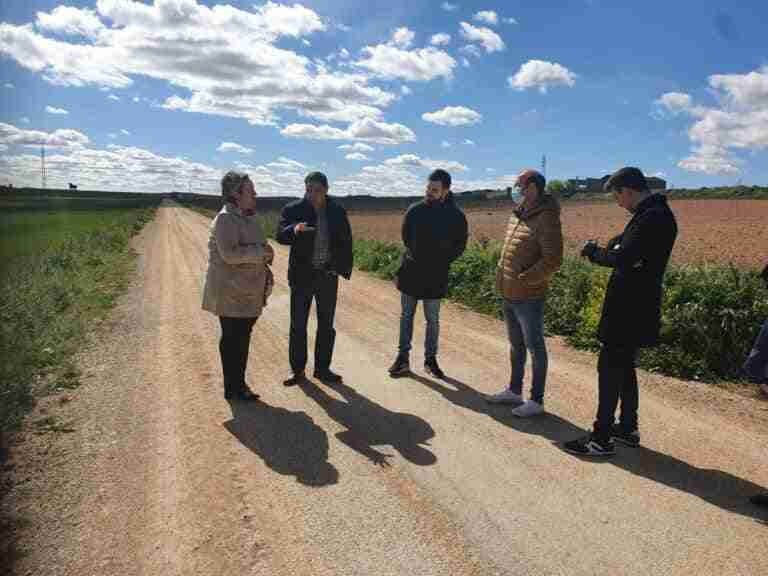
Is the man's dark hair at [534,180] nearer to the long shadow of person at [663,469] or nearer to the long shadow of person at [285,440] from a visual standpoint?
the long shadow of person at [663,469]

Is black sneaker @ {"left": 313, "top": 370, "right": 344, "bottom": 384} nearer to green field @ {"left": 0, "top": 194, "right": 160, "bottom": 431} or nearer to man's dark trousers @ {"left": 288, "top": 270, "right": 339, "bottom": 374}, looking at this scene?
man's dark trousers @ {"left": 288, "top": 270, "right": 339, "bottom": 374}

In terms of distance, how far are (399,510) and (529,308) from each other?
7.27 ft

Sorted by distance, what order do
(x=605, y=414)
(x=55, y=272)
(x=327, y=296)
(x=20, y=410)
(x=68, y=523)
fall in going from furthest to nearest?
(x=55, y=272) < (x=327, y=296) < (x=20, y=410) < (x=605, y=414) < (x=68, y=523)

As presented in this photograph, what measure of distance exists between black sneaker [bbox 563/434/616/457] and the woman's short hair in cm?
349

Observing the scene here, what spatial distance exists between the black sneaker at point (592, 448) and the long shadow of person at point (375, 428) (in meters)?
1.07

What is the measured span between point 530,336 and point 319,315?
2252mm

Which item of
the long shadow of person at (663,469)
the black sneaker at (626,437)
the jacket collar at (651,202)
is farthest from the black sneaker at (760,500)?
the jacket collar at (651,202)

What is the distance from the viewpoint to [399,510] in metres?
3.44

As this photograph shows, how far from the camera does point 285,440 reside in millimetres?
→ 4453

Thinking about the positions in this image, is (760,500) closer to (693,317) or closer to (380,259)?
(693,317)

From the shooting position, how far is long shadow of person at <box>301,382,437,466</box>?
424cm

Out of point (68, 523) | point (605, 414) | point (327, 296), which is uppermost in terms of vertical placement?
point (327, 296)

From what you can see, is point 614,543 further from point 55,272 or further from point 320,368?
point 55,272

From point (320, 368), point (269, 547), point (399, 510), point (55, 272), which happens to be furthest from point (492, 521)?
point (55, 272)
